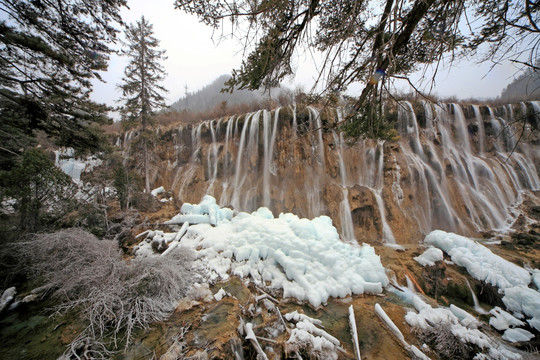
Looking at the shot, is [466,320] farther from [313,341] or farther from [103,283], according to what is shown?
[103,283]

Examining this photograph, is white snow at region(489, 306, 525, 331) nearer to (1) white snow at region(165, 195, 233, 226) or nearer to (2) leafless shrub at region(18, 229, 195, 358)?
(2) leafless shrub at region(18, 229, 195, 358)

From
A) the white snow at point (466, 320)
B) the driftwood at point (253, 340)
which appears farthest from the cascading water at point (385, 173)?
the driftwood at point (253, 340)

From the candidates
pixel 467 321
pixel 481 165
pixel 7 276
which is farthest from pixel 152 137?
pixel 481 165

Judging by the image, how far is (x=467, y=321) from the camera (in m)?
3.57

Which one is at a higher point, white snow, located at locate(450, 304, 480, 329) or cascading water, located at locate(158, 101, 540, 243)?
cascading water, located at locate(158, 101, 540, 243)

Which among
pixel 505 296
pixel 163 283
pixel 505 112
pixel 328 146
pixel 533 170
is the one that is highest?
pixel 505 112

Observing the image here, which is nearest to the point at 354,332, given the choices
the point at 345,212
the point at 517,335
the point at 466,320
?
the point at 466,320

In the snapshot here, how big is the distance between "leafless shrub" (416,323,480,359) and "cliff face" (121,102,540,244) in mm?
6914

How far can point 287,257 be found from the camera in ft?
14.3

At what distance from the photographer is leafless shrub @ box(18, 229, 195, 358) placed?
2463mm

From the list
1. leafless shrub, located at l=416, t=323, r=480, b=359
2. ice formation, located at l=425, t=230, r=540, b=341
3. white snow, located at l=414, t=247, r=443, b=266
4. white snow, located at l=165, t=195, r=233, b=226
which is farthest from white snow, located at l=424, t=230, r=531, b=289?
white snow, located at l=165, t=195, r=233, b=226

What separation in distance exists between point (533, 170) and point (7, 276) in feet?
76.7

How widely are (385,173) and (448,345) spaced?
9951mm

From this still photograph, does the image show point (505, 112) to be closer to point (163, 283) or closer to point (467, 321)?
point (467, 321)
